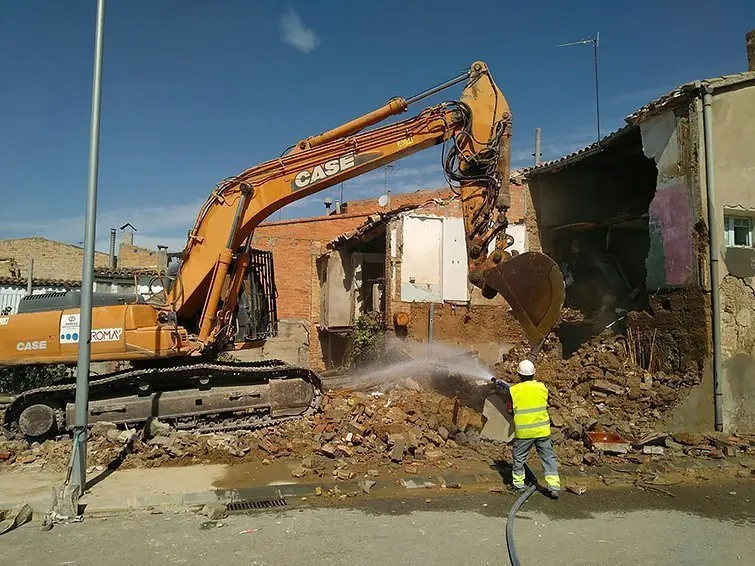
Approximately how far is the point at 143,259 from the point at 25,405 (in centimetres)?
2610

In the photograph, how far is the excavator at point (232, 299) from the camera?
8.02 meters

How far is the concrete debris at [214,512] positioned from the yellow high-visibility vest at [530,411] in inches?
131

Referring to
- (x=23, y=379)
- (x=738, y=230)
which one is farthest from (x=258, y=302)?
(x=738, y=230)

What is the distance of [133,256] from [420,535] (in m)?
31.4

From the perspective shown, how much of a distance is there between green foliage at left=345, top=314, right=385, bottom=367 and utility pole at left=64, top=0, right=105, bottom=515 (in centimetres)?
986

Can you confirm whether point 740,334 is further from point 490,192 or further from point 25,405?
point 25,405

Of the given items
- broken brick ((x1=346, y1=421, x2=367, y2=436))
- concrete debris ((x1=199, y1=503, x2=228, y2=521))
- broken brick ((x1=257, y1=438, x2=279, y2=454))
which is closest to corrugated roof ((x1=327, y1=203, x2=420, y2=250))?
broken brick ((x1=346, y1=421, x2=367, y2=436))

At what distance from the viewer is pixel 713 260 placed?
9203 millimetres

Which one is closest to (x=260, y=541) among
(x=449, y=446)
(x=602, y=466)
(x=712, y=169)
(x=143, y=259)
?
(x=449, y=446)

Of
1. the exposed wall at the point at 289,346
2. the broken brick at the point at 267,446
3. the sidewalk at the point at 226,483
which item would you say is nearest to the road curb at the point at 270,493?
the sidewalk at the point at 226,483

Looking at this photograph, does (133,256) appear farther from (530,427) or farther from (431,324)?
(530,427)

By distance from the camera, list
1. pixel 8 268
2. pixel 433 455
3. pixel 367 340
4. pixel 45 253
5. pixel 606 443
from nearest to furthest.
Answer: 1. pixel 433 455
2. pixel 606 443
3. pixel 367 340
4. pixel 8 268
5. pixel 45 253

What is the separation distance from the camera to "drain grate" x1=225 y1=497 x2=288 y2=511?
611cm

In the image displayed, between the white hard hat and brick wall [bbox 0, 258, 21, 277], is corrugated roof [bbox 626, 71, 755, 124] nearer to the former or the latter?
the white hard hat
